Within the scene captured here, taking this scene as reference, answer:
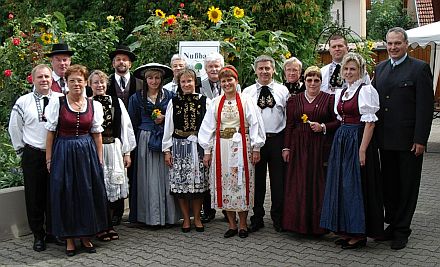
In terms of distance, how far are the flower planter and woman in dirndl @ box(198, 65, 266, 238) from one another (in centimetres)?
198

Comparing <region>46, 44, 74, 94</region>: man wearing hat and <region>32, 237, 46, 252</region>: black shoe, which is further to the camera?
<region>46, 44, 74, 94</region>: man wearing hat

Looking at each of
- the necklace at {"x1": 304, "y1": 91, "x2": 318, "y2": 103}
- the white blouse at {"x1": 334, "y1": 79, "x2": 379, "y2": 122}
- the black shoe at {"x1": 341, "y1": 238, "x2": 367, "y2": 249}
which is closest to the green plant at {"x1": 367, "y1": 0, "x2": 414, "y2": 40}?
the necklace at {"x1": 304, "y1": 91, "x2": 318, "y2": 103}

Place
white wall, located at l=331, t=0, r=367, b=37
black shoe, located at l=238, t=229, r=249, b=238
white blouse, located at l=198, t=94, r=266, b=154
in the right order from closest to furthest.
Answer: white blouse, located at l=198, t=94, r=266, b=154
black shoe, located at l=238, t=229, r=249, b=238
white wall, located at l=331, t=0, r=367, b=37

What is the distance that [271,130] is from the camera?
6082 mm

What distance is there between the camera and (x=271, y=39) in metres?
8.84

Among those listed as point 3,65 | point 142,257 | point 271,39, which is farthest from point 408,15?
point 142,257

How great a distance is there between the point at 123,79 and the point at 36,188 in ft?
5.21

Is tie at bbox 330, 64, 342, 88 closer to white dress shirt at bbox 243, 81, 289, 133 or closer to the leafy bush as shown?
white dress shirt at bbox 243, 81, 289, 133

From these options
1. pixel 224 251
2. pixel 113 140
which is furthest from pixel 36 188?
pixel 224 251

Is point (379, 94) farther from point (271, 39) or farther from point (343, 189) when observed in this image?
point (271, 39)

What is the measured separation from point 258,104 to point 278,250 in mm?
1481

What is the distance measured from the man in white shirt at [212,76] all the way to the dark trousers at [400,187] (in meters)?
1.97

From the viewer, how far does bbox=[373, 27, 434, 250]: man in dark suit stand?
5336 mm

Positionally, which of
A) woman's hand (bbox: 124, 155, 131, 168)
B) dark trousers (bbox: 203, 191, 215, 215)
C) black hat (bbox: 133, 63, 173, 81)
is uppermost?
black hat (bbox: 133, 63, 173, 81)
